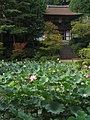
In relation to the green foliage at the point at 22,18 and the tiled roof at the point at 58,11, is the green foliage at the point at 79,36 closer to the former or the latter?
the green foliage at the point at 22,18

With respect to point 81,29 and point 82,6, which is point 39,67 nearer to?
point 81,29

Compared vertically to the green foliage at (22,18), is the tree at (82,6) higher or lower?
lower

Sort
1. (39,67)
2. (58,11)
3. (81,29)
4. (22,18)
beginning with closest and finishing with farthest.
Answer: (39,67)
(22,18)
(81,29)
(58,11)

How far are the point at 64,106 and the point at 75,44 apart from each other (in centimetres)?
2644

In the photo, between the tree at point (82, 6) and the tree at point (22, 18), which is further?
the tree at point (82, 6)

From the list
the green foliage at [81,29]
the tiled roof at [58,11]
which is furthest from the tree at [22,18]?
the tiled roof at [58,11]

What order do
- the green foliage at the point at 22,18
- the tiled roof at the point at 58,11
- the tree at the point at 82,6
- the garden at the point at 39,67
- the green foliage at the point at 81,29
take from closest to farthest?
the garden at the point at 39,67
the green foliage at the point at 22,18
the green foliage at the point at 81,29
the tiled roof at the point at 58,11
the tree at the point at 82,6

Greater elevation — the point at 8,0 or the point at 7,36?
the point at 8,0

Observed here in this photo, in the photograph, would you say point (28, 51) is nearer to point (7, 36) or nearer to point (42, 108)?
point (7, 36)

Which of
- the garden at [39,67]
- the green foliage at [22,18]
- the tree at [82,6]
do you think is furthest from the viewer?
the tree at [82,6]

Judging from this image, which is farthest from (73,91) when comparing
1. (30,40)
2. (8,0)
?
(30,40)

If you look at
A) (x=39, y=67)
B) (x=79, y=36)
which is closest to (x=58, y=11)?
(x=79, y=36)

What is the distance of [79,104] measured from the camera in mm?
2693

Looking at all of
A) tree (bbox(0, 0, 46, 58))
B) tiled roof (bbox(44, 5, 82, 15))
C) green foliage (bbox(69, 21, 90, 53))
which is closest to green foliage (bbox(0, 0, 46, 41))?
tree (bbox(0, 0, 46, 58))
